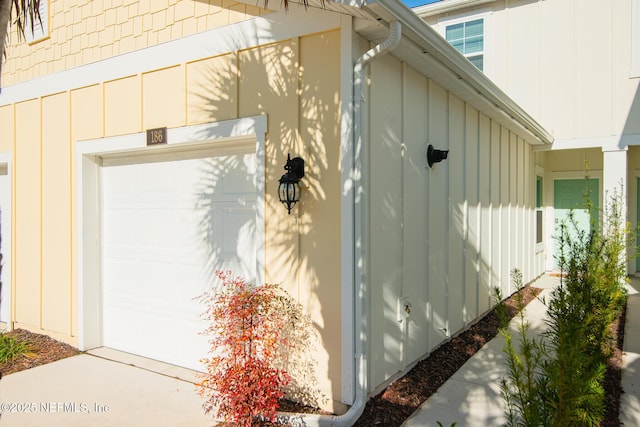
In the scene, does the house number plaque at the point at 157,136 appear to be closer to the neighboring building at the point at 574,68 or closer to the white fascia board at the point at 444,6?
the white fascia board at the point at 444,6

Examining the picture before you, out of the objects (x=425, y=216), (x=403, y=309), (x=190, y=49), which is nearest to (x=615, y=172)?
(x=425, y=216)

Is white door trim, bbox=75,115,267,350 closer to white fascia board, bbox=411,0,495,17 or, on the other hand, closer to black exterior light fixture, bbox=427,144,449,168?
black exterior light fixture, bbox=427,144,449,168

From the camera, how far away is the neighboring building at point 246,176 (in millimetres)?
3811

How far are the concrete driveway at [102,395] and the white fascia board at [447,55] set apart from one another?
368 centimetres

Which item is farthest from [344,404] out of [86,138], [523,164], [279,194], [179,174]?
[523,164]

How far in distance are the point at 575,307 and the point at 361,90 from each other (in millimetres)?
2370

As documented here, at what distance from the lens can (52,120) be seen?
600 cm

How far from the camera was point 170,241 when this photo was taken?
5.20m

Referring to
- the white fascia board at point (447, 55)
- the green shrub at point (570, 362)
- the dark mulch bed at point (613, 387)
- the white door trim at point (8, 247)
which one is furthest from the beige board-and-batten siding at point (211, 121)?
the dark mulch bed at point (613, 387)

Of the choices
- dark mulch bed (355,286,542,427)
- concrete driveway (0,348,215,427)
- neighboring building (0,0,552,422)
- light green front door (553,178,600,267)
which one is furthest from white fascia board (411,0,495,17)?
concrete driveway (0,348,215,427)

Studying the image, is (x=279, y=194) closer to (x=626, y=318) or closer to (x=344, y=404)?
(x=344, y=404)

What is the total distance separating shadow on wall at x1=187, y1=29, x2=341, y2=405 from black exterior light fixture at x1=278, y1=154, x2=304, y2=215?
0.27 feet

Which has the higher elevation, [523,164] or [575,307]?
[523,164]

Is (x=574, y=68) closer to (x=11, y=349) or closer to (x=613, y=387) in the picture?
(x=613, y=387)
